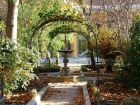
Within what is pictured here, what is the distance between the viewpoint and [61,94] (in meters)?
18.7

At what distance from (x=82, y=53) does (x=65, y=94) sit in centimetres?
4466

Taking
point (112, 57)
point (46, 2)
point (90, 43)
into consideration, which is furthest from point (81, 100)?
point (90, 43)

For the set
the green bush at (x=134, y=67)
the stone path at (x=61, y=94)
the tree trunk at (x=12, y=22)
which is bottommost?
the stone path at (x=61, y=94)

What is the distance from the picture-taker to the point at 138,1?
3491 cm

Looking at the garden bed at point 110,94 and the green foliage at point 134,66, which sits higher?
the green foliage at point 134,66

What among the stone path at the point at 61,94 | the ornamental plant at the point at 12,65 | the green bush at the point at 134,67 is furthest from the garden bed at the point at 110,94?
the ornamental plant at the point at 12,65

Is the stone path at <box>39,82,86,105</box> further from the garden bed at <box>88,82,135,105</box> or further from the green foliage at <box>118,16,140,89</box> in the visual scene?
the green foliage at <box>118,16,140,89</box>

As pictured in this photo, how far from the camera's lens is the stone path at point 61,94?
16234 mm

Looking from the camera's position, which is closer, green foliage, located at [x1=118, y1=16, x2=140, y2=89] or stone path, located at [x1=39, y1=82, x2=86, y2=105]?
stone path, located at [x1=39, y1=82, x2=86, y2=105]

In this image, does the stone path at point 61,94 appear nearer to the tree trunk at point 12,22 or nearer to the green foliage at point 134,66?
the green foliage at point 134,66

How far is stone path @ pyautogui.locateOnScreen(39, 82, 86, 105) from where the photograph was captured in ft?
53.3

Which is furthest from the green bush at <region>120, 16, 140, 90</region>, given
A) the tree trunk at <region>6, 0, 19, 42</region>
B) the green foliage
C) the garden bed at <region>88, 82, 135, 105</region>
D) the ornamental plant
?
the tree trunk at <region>6, 0, 19, 42</region>

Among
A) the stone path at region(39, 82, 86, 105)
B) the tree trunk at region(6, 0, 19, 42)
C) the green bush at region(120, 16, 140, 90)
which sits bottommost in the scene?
the stone path at region(39, 82, 86, 105)

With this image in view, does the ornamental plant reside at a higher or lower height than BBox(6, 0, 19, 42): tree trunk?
lower
